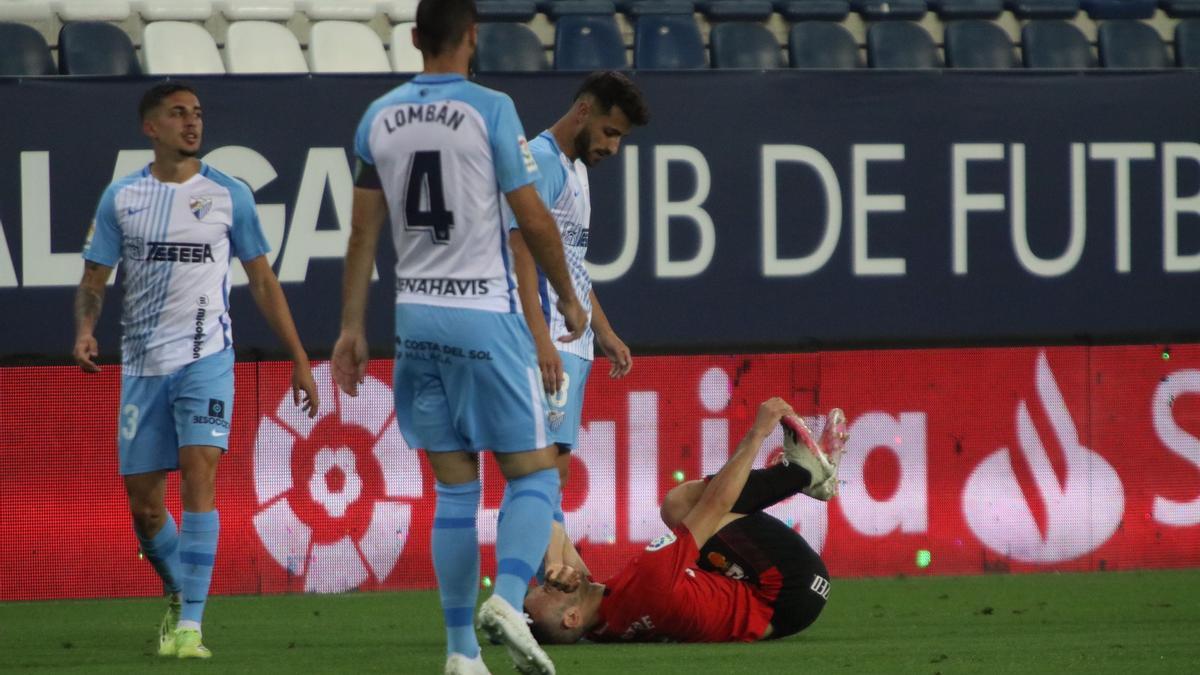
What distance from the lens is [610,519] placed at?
9.13 metres

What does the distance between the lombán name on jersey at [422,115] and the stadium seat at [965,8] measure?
7.56 meters

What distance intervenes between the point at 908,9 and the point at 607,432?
415cm

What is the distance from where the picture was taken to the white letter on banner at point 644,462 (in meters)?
9.17

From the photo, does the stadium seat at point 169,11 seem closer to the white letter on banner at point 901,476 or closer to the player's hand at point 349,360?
the white letter on banner at point 901,476

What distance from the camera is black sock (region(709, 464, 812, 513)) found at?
7.04m

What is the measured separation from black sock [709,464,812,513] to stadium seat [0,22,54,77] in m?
4.93

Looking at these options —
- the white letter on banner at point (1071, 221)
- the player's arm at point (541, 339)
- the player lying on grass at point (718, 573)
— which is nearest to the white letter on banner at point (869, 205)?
the white letter on banner at point (1071, 221)

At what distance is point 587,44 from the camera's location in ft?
36.3

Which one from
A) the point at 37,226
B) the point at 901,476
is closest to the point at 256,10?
the point at 37,226

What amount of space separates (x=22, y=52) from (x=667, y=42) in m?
3.55

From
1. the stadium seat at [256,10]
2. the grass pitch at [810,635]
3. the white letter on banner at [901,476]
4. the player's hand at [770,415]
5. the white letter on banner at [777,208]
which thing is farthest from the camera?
the stadium seat at [256,10]

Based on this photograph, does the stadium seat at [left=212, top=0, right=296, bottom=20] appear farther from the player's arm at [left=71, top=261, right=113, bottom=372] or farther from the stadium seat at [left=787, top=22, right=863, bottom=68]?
the player's arm at [left=71, top=261, right=113, bottom=372]

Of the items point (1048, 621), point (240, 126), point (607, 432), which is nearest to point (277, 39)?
point (240, 126)

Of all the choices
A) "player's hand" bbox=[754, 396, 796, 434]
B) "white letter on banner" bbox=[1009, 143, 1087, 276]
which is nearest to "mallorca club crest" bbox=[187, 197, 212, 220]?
"player's hand" bbox=[754, 396, 796, 434]
